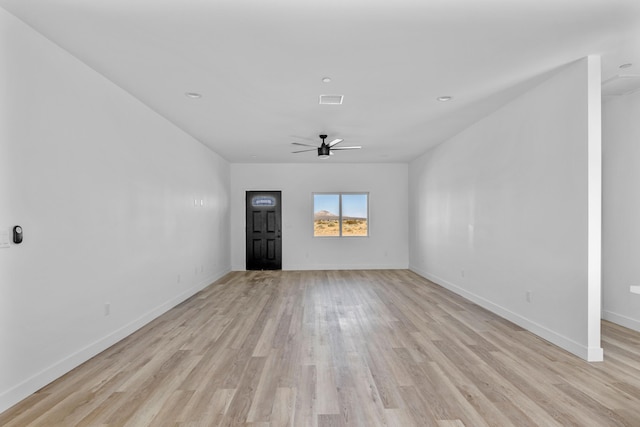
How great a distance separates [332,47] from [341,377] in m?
2.67

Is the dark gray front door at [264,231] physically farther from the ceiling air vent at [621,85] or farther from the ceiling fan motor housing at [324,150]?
the ceiling air vent at [621,85]

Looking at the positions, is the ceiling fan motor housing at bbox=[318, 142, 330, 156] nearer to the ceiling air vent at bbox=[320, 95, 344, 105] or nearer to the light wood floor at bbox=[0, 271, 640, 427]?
the ceiling air vent at bbox=[320, 95, 344, 105]

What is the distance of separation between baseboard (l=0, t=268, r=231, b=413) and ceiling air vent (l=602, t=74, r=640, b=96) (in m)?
5.73

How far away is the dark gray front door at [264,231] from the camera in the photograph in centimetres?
877

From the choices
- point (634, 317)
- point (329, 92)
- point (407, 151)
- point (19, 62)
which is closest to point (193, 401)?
point (19, 62)

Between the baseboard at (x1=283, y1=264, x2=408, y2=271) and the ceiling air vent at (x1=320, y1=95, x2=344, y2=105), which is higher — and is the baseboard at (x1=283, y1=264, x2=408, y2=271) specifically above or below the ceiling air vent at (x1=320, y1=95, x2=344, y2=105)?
below

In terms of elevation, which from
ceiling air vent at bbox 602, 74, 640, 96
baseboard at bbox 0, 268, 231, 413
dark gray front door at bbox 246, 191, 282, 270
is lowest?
baseboard at bbox 0, 268, 231, 413

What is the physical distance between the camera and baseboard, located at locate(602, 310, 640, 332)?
3.88m

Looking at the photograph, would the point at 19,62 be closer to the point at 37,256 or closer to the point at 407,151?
the point at 37,256

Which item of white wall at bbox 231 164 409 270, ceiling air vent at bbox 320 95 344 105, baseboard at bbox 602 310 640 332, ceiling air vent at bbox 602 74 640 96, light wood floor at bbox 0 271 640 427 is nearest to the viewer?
light wood floor at bbox 0 271 640 427

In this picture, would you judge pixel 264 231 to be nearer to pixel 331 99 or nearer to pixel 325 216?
pixel 325 216

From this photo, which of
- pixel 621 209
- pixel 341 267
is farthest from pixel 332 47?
pixel 341 267

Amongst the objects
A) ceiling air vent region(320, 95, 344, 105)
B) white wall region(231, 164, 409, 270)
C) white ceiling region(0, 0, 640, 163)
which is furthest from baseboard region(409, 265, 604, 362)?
ceiling air vent region(320, 95, 344, 105)

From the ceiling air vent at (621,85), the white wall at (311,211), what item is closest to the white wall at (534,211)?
the ceiling air vent at (621,85)
